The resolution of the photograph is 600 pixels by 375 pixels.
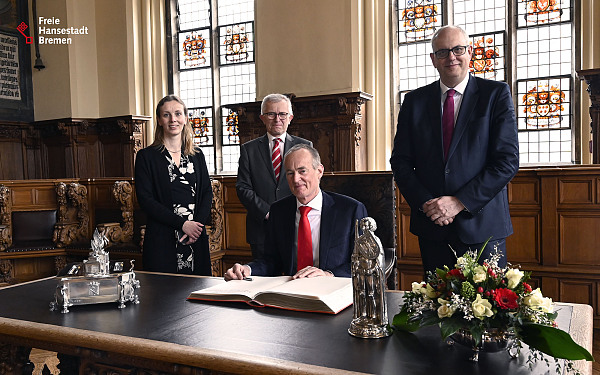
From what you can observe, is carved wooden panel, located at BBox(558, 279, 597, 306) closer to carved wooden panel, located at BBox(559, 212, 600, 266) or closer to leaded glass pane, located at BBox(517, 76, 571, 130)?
carved wooden panel, located at BBox(559, 212, 600, 266)

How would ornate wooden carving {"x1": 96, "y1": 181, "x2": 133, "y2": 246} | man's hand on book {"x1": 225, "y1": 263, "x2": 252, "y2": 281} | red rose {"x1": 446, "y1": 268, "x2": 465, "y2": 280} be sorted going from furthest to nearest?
ornate wooden carving {"x1": 96, "y1": 181, "x2": 133, "y2": 246}, man's hand on book {"x1": 225, "y1": 263, "x2": 252, "y2": 281}, red rose {"x1": 446, "y1": 268, "x2": 465, "y2": 280}

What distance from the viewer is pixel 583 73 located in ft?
19.8

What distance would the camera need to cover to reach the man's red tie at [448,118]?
2604mm

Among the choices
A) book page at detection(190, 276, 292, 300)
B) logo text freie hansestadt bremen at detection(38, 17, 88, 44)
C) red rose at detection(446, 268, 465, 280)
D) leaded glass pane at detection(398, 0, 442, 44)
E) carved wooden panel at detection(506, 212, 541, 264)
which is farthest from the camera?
logo text freie hansestadt bremen at detection(38, 17, 88, 44)

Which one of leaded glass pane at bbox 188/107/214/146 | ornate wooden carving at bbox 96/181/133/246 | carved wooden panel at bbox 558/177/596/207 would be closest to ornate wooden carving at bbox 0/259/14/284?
ornate wooden carving at bbox 96/181/133/246

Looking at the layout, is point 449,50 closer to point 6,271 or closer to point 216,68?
point 6,271

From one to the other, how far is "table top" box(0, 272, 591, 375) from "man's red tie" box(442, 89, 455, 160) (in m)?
1.04

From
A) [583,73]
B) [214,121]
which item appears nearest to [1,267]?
[214,121]

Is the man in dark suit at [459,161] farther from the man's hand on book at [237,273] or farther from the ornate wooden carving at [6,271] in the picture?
the ornate wooden carving at [6,271]

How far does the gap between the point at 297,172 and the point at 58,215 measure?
5454 millimetres

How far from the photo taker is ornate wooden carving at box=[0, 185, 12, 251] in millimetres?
6301

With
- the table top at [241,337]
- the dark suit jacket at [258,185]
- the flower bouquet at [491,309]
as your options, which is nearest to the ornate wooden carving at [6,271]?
the dark suit jacket at [258,185]

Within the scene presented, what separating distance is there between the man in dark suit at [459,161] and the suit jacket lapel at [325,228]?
0.45 meters

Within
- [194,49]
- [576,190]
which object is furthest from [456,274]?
[194,49]
